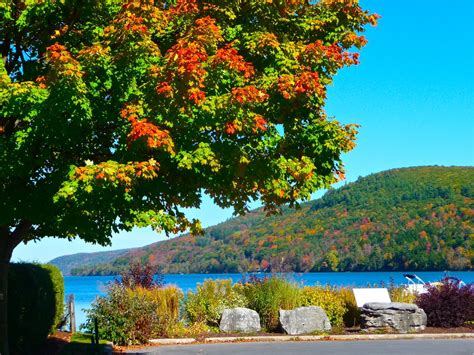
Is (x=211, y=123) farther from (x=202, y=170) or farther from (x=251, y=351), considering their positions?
(x=251, y=351)

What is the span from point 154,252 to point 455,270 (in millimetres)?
80461

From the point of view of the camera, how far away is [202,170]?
11.0 m

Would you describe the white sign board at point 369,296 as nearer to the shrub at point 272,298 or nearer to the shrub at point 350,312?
the shrub at point 350,312

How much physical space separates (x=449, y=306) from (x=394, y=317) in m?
2.27

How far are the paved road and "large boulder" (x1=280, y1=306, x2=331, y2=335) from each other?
1.72 m

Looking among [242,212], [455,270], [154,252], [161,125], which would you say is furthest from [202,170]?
[154,252]

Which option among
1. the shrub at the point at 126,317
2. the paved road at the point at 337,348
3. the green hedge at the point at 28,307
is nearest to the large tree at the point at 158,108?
the green hedge at the point at 28,307

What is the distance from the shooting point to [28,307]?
15867 mm

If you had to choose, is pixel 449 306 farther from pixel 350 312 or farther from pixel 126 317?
pixel 126 317

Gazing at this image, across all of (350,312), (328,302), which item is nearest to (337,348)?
(328,302)

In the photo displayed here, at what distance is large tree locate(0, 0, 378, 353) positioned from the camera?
9.80m

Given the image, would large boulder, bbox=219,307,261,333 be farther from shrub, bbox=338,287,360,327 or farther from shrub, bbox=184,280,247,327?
shrub, bbox=338,287,360,327

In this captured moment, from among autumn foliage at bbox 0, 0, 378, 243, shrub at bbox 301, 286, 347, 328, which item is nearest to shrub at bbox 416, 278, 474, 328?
shrub at bbox 301, 286, 347, 328

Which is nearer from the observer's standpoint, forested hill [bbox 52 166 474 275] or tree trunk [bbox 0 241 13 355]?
tree trunk [bbox 0 241 13 355]
